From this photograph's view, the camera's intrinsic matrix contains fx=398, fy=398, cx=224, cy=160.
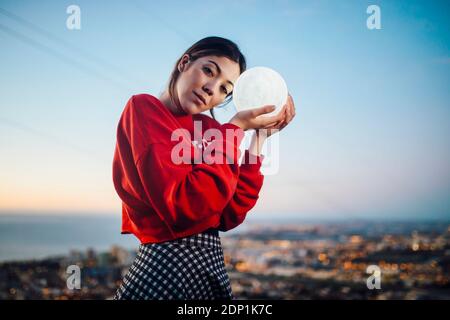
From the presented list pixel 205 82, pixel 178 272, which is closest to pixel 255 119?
pixel 205 82

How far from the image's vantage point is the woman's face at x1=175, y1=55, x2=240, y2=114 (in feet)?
2.90

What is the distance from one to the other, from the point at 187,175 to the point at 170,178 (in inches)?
1.3

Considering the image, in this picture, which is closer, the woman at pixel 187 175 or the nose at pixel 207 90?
the woman at pixel 187 175

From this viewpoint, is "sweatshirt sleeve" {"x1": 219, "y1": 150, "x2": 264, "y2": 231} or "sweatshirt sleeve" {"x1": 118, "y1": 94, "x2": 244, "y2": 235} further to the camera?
"sweatshirt sleeve" {"x1": 219, "y1": 150, "x2": 264, "y2": 231}

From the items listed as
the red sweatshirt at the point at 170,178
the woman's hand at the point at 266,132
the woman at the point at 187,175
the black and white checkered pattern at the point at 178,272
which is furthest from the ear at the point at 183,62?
the black and white checkered pattern at the point at 178,272

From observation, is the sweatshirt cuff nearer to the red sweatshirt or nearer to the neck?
the red sweatshirt

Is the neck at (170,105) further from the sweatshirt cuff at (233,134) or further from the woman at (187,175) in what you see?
the sweatshirt cuff at (233,134)

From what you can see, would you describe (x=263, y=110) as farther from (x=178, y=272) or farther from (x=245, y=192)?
(x=178, y=272)

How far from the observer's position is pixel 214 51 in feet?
2.97

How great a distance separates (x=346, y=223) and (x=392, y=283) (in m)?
0.56

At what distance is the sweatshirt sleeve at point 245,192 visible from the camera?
0.89 m

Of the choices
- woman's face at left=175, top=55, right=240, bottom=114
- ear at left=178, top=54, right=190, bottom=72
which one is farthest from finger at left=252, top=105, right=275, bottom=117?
ear at left=178, top=54, right=190, bottom=72

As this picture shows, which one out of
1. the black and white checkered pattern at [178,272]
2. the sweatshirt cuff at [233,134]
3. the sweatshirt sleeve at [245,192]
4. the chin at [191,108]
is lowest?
the black and white checkered pattern at [178,272]
